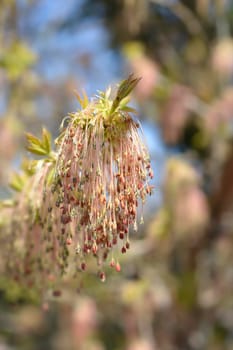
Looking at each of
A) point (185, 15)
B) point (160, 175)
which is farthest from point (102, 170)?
point (185, 15)

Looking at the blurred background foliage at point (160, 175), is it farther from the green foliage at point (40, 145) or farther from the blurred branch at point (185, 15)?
the green foliage at point (40, 145)

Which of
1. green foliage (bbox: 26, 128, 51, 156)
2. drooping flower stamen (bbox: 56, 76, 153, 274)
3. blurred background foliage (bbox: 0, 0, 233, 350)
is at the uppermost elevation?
blurred background foliage (bbox: 0, 0, 233, 350)

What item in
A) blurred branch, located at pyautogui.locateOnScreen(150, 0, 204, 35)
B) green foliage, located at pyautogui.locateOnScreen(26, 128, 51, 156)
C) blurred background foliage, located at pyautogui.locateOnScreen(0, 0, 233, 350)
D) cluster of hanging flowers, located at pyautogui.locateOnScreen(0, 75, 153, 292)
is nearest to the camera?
cluster of hanging flowers, located at pyautogui.locateOnScreen(0, 75, 153, 292)

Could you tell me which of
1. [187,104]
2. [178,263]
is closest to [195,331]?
[178,263]

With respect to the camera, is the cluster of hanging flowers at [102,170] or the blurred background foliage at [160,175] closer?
the cluster of hanging flowers at [102,170]

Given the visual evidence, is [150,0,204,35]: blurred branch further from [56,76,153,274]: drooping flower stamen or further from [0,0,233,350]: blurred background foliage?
[56,76,153,274]: drooping flower stamen

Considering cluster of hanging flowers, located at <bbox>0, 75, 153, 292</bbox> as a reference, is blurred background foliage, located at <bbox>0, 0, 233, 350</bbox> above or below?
above

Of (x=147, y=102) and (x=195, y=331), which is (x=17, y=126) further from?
(x=195, y=331)

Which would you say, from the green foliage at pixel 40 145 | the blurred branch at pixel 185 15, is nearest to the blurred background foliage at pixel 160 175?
the blurred branch at pixel 185 15

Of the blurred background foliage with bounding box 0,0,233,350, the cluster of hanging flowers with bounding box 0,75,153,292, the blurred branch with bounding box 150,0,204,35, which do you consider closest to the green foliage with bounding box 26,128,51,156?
the cluster of hanging flowers with bounding box 0,75,153,292

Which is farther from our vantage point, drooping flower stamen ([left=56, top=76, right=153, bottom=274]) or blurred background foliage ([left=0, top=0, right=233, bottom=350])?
blurred background foliage ([left=0, top=0, right=233, bottom=350])
